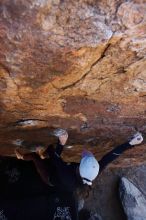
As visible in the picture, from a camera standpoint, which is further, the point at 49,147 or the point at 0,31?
the point at 49,147

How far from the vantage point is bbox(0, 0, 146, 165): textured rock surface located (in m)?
1.18

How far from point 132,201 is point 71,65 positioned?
162 cm

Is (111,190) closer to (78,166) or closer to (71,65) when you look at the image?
(78,166)

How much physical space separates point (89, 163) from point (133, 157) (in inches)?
34.6

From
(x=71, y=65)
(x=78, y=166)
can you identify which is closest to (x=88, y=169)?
(x=78, y=166)

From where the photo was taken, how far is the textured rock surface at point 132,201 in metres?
2.64

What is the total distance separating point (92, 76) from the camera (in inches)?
56.2

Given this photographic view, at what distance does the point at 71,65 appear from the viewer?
1.33 metres

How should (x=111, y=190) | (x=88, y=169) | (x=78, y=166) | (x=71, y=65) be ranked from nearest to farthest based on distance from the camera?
(x=71, y=65), (x=88, y=169), (x=78, y=166), (x=111, y=190)

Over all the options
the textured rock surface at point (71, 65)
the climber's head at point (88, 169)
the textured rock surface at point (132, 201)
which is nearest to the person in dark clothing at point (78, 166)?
the climber's head at point (88, 169)

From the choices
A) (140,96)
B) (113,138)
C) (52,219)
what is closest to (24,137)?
(113,138)

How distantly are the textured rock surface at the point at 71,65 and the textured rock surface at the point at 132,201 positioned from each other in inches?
37.5

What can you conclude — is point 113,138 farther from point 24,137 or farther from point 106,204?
point 106,204

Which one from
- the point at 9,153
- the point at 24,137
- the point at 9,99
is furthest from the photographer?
the point at 9,153
